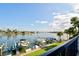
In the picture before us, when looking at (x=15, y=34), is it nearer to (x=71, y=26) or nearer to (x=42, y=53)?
(x=42, y=53)

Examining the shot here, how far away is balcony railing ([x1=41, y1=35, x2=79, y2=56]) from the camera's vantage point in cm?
229

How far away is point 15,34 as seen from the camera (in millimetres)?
2363

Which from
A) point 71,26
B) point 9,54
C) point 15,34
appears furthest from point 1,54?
point 71,26

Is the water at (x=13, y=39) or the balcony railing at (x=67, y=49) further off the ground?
the water at (x=13, y=39)

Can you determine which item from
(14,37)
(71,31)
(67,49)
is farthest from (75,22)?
(14,37)

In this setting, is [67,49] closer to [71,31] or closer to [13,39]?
[71,31]

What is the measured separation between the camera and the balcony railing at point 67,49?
229 centimetres

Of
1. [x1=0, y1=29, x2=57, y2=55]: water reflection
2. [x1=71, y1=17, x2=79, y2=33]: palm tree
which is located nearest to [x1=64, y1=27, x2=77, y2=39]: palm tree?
[x1=71, y1=17, x2=79, y2=33]: palm tree

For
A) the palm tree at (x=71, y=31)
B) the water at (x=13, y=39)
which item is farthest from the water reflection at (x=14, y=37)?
the palm tree at (x=71, y=31)

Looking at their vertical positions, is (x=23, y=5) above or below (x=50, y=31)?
above

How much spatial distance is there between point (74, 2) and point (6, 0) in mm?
721

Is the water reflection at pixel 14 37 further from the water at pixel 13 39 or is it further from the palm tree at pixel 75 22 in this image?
the palm tree at pixel 75 22

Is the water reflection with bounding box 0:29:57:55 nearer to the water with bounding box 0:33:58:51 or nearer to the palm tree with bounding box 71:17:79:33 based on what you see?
the water with bounding box 0:33:58:51

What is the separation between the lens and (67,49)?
236cm
